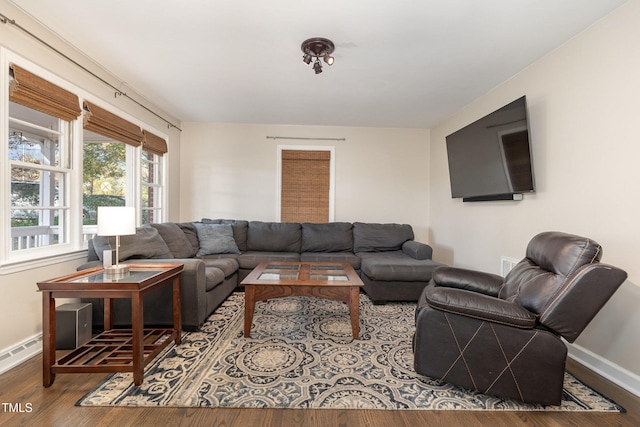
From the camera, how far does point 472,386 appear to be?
1624mm

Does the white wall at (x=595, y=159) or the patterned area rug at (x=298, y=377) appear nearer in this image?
the patterned area rug at (x=298, y=377)

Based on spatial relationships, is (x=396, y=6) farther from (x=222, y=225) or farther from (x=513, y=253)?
(x=222, y=225)

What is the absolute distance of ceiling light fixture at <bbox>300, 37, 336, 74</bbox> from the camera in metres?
2.21

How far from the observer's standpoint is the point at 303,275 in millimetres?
2639

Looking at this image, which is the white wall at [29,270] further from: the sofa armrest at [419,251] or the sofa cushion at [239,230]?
the sofa armrest at [419,251]

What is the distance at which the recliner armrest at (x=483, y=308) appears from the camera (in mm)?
1538

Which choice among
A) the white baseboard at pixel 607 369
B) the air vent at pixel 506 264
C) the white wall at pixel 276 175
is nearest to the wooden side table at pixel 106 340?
the white wall at pixel 276 175

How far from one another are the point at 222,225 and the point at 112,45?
2302 mm

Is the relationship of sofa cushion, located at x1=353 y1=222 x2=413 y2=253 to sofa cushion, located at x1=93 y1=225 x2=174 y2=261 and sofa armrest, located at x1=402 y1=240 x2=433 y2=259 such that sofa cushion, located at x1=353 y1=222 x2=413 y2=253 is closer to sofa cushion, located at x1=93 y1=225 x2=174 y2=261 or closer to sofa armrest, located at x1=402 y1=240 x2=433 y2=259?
sofa armrest, located at x1=402 y1=240 x2=433 y2=259

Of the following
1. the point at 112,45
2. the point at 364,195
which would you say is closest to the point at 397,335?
the point at 364,195

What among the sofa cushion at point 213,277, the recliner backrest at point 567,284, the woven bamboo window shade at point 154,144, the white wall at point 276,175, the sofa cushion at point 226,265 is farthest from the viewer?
the white wall at point 276,175

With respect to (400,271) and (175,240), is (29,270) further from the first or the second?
(400,271)

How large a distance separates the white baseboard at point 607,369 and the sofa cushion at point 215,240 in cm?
355

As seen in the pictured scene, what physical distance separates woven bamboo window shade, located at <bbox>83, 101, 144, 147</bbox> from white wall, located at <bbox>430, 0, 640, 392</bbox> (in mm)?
4058
